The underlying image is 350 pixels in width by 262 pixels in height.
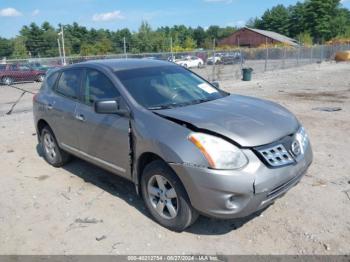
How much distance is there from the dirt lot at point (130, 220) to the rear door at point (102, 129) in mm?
553

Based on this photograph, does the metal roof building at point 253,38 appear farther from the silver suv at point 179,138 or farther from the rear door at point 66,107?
the silver suv at point 179,138

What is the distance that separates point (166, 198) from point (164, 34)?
78.8 m

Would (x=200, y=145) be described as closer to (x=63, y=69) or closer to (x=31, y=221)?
(x=31, y=221)

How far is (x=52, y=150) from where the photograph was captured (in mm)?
5770

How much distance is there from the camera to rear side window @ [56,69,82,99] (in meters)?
4.91

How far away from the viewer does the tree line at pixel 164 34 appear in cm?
5550

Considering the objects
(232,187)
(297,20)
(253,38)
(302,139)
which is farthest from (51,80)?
(297,20)

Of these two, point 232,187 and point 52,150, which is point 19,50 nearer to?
point 52,150

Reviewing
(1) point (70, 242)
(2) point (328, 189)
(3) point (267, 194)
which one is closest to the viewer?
(3) point (267, 194)

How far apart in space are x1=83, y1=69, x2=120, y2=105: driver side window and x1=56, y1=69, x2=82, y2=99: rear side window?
0.74 feet

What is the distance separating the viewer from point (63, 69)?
542cm

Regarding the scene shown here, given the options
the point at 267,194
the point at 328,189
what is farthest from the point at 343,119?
the point at 267,194

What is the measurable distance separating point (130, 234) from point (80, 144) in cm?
165

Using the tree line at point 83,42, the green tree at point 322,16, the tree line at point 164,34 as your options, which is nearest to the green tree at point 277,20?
the tree line at point 164,34
